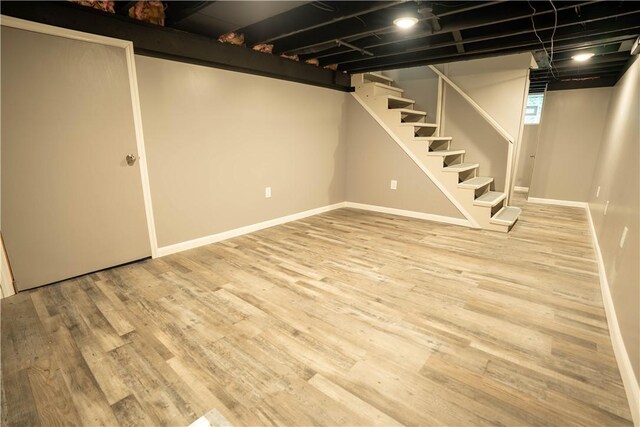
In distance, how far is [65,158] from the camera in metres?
2.29

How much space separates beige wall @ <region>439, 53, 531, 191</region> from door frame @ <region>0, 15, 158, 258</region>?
4.12 m

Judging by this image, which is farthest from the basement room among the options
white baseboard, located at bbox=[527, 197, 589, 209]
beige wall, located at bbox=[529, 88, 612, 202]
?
white baseboard, located at bbox=[527, 197, 589, 209]

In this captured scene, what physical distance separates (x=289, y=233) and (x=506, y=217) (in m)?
2.89

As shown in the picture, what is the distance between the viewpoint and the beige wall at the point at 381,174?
4219mm

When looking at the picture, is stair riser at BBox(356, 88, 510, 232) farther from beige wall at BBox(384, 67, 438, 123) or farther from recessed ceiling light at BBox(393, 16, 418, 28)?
recessed ceiling light at BBox(393, 16, 418, 28)

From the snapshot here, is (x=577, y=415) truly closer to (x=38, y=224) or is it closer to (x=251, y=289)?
(x=251, y=289)

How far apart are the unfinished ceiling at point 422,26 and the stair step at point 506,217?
75.7 inches

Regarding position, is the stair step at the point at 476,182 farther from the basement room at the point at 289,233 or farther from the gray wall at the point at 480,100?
the gray wall at the point at 480,100

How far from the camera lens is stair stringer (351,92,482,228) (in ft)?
12.8

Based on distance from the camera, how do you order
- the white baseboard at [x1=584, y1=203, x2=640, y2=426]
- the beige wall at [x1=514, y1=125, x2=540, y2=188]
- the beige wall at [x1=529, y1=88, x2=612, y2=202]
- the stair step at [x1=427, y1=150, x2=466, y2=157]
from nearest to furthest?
the white baseboard at [x1=584, y1=203, x2=640, y2=426] < the stair step at [x1=427, y1=150, x2=466, y2=157] < the beige wall at [x1=529, y1=88, x2=612, y2=202] < the beige wall at [x1=514, y1=125, x2=540, y2=188]

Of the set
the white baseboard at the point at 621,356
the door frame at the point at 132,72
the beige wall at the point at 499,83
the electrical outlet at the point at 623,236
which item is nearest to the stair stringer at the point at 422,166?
the beige wall at the point at 499,83

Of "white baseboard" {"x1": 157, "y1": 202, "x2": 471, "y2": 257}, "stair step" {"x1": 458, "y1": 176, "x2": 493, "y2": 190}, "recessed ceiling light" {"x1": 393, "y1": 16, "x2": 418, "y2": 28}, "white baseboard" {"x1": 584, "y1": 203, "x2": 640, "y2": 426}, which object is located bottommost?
"white baseboard" {"x1": 584, "y1": 203, "x2": 640, "y2": 426}

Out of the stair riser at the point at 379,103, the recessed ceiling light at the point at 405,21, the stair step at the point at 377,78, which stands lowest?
the stair riser at the point at 379,103

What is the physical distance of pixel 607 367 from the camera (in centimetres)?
152
